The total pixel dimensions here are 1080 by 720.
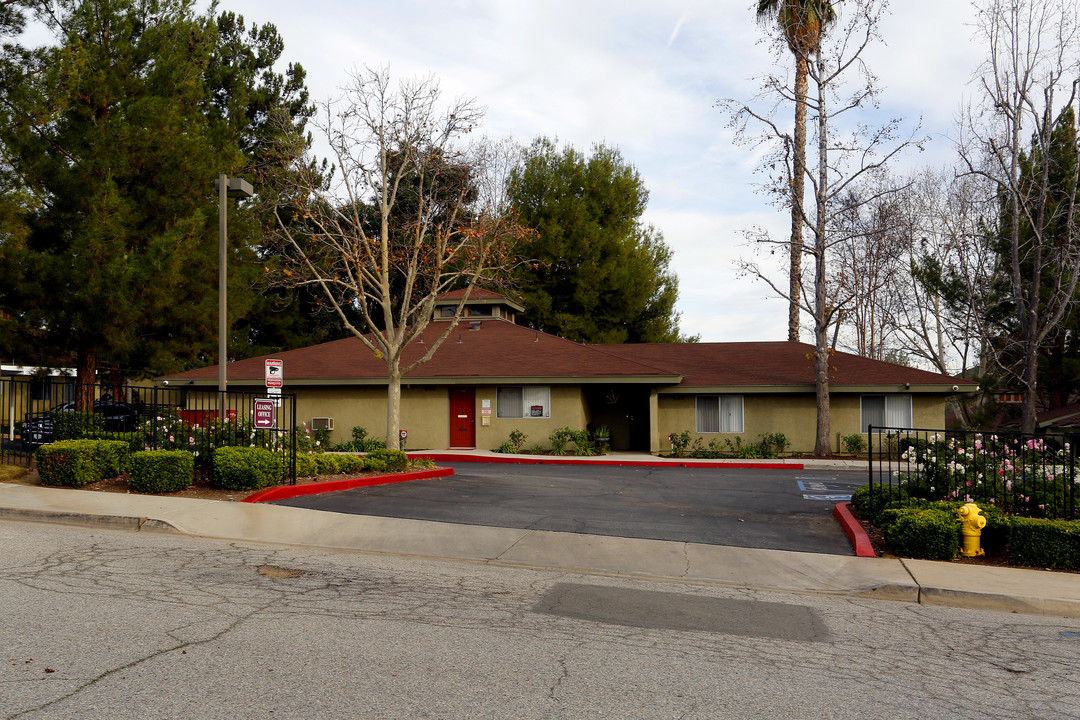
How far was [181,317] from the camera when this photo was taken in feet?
82.1

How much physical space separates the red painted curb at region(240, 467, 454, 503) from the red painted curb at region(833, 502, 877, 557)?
26.7 ft

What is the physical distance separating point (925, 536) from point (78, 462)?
1221 centimetres

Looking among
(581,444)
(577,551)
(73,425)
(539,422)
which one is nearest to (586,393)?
(539,422)

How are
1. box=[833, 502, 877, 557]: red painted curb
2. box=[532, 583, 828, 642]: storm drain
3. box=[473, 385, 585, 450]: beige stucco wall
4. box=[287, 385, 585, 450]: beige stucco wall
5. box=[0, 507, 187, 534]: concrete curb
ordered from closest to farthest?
box=[532, 583, 828, 642]: storm drain → box=[833, 502, 877, 557]: red painted curb → box=[0, 507, 187, 534]: concrete curb → box=[473, 385, 585, 450]: beige stucco wall → box=[287, 385, 585, 450]: beige stucco wall

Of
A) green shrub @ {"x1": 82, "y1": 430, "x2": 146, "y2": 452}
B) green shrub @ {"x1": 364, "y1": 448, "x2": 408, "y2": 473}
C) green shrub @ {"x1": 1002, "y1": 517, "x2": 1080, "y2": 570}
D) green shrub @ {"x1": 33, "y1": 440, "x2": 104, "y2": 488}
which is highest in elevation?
green shrub @ {"x1": 82, "y1": 430, "x2": 146, "y2": 452}

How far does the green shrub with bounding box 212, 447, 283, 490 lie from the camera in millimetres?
12523

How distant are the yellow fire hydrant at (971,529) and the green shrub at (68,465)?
12.6 metres

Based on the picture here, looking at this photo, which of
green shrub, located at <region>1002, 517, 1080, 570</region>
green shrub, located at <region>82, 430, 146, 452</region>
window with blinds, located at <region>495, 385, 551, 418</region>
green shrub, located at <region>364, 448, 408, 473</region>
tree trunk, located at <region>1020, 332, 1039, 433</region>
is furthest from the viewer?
window with blinds, located at <region>495, 385, 551, 418</region>

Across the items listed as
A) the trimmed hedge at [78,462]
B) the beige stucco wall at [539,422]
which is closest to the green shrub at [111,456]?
the trimmed hedge at [78,462]

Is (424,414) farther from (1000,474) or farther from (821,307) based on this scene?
(1000,474)

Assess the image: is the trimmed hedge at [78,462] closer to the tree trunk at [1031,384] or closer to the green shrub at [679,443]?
the green shrub at [679,443]

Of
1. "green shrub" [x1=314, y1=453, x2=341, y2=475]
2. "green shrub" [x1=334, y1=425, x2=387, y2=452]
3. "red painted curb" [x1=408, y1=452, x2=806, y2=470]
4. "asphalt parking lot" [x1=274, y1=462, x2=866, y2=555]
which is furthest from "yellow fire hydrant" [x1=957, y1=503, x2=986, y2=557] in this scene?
"green shrub" [x1=334, y1=425, x2=387, y2=452]

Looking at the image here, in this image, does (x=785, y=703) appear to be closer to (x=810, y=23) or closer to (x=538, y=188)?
(x=810, y=23)

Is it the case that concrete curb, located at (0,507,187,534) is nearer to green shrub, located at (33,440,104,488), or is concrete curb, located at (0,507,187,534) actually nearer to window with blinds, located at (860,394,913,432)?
green shrub, located at (33,440,104,488)
